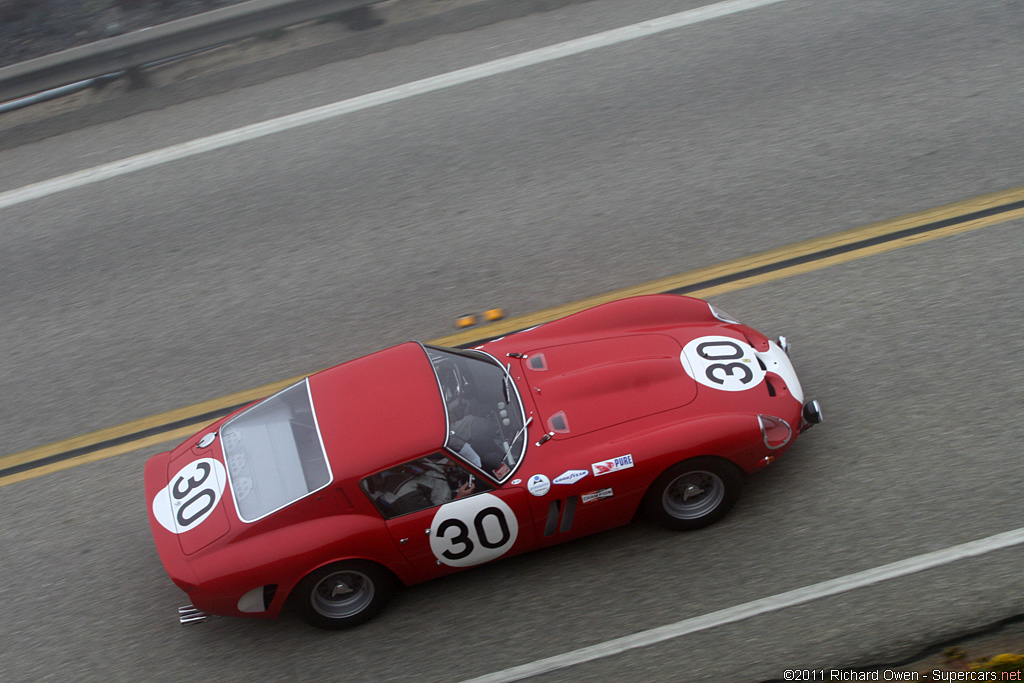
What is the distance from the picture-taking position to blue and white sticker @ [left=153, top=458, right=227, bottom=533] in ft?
15.9

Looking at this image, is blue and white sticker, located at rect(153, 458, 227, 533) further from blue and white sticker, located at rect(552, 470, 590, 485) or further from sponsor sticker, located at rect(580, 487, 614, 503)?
sponsor sticker, located at rect(580, 487, 614, 503)

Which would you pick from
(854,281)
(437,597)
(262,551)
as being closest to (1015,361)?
(854,281)

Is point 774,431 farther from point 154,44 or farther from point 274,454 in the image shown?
point 154,44

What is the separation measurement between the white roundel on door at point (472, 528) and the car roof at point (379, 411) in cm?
37

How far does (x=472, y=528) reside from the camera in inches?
184

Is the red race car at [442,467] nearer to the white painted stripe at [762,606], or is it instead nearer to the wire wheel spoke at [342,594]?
the wire wheel spoke at [342,594]

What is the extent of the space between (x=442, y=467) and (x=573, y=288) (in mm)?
2499

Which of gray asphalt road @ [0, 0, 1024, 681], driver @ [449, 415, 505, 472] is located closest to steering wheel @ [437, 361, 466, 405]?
driver @ [449, 415, 505, 472]

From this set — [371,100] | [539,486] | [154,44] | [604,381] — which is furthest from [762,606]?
[154,44]

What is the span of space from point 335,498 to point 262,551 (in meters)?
0.48

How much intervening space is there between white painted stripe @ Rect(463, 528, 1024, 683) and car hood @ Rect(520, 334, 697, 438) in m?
1.14

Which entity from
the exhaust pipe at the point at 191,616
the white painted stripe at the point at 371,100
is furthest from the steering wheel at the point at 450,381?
the white painted stripe at the point at 371,100

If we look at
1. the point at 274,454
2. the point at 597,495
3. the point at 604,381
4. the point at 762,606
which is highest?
the point at 274,454

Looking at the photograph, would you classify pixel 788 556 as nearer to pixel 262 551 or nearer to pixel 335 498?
pixel 335 498
